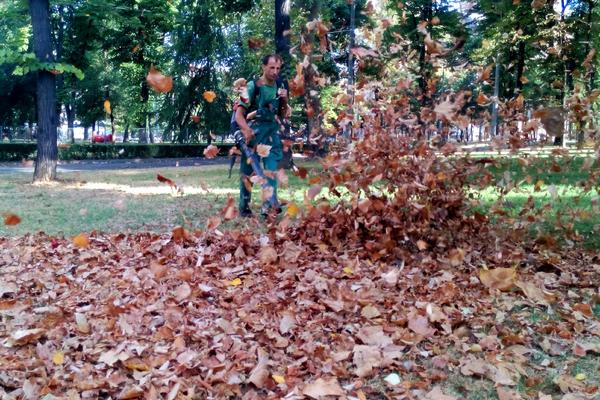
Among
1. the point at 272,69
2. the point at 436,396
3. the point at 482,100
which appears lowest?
the point at 436,396

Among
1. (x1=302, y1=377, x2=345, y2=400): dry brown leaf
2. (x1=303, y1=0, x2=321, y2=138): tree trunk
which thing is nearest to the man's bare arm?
(x1=303, y1=0, x2=321, y2=138): tree trunk

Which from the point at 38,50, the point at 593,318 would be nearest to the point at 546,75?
the point at 38,50

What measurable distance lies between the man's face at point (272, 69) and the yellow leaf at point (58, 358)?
3365mm

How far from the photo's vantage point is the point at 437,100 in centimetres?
473

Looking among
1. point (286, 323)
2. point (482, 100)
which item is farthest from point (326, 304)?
point (482, 100)

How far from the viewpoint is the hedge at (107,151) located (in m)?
24.3

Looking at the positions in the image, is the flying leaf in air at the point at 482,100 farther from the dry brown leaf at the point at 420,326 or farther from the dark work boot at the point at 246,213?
the dark work boot at the point at 246,213

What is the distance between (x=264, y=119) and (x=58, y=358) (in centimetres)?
345

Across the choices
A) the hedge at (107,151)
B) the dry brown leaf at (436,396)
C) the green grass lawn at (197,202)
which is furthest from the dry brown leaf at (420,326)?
the hedge at (107,151)

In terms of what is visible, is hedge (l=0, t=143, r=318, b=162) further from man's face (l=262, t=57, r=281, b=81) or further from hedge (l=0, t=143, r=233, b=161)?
man's face (l=262, t=57, r=281, b=81)

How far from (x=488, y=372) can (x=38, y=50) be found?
1177 cm

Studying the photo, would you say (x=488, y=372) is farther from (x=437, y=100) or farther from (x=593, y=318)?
(x=437, y=100)

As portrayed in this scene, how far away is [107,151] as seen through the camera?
2633cm

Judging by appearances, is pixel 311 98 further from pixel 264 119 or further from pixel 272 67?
pixel 264 119
